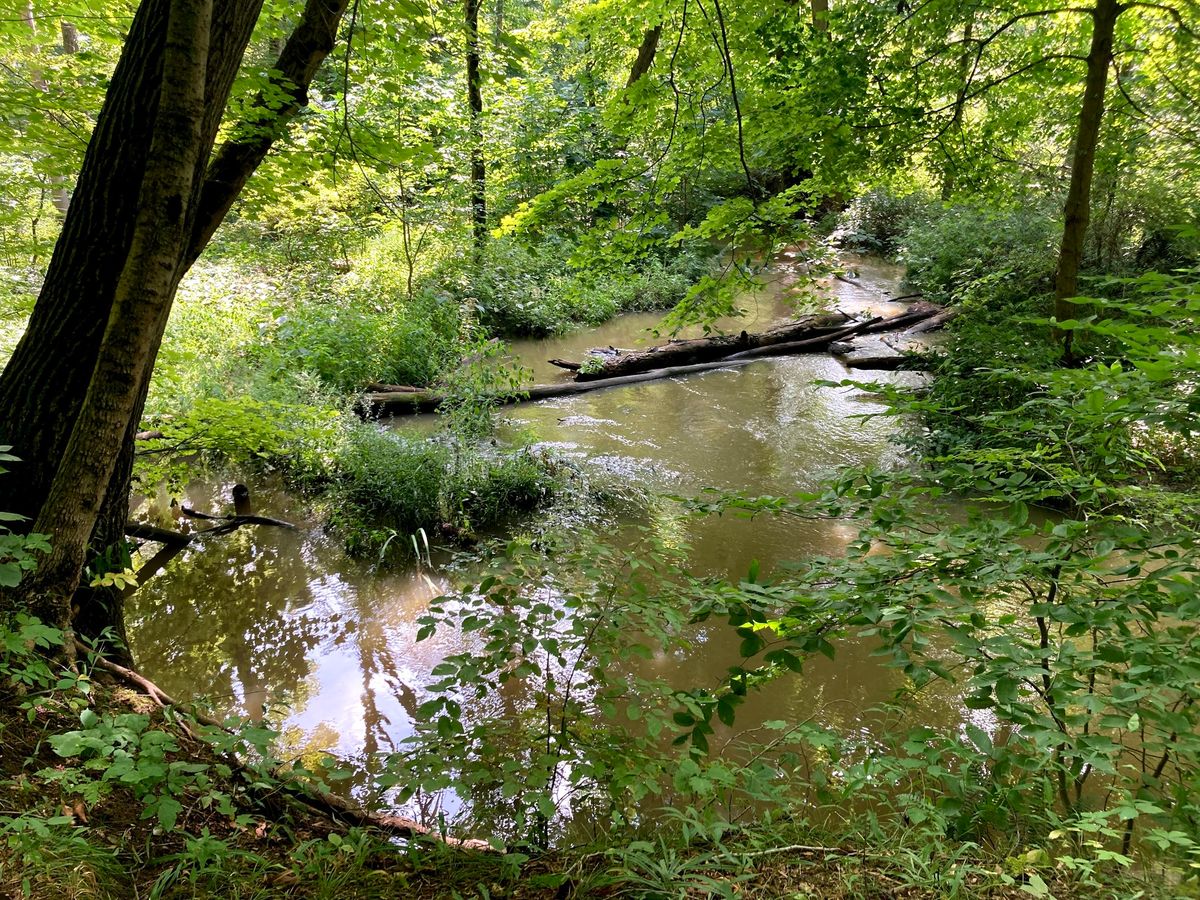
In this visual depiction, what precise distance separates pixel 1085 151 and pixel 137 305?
26.7 ft

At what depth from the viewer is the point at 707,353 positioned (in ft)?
39.0

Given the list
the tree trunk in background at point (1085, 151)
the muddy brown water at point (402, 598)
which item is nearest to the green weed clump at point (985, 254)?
the tree trunk in background at point (1085, 151)

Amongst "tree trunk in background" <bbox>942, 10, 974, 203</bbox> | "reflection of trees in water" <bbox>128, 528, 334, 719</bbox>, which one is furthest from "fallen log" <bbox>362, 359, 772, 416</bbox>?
"tree trunk in background" <bbox>942, 10, 974, 203</bbox>

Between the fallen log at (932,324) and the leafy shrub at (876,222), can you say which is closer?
the fallen log at (932,324)

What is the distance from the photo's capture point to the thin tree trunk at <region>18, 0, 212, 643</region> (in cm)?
204

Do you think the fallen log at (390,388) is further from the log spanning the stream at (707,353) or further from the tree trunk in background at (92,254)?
the tree trunk in background at (92,254)

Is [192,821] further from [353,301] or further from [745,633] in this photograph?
[353,301]

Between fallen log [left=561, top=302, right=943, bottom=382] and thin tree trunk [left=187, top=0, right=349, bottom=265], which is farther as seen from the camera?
fallen log [left=561, top=302, right=943, bottom=382]

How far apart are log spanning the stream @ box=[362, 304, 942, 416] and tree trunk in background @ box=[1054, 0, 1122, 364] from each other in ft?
19.1

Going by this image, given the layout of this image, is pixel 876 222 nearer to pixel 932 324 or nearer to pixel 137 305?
pixel 932 324

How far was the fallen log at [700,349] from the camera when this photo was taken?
35.2 feet

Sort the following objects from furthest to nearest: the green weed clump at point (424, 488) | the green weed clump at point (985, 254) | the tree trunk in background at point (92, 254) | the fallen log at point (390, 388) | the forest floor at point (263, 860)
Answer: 1. the green weed clump at point (985, 254)
2. the fallen log at point (390, 388)
3. the green weed clump at point (424, 488)
4. the tree trunk in background at point (92, 254)
5. the forest floor at point (263, 860)

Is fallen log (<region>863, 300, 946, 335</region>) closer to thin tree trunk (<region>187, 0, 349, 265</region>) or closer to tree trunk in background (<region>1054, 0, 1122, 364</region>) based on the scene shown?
tree trunk in background (<region>1054, 0, 1122, 364</region>)

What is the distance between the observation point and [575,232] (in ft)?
16.6
